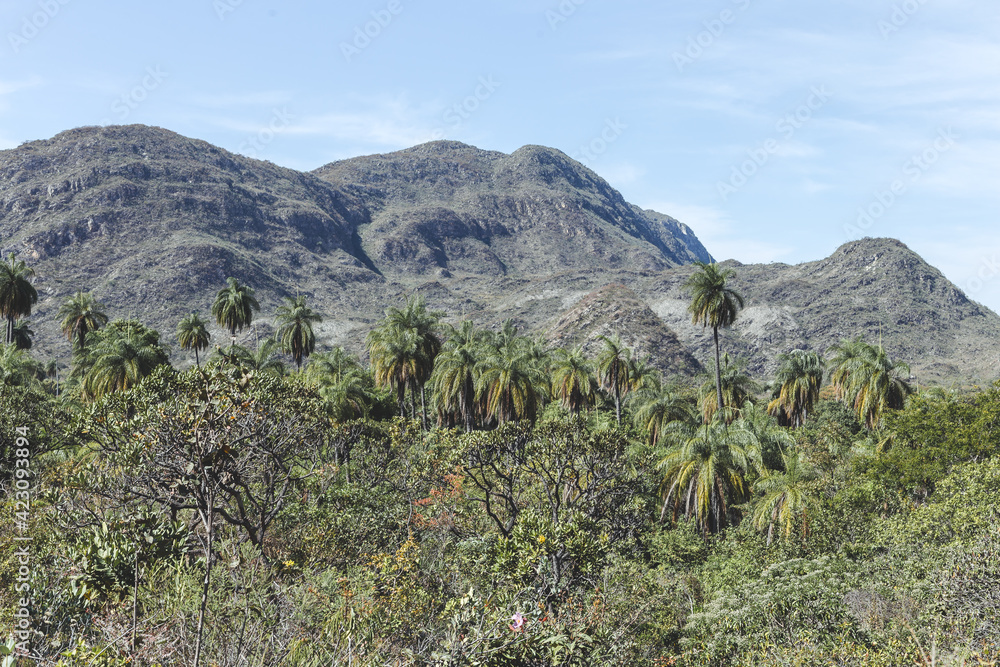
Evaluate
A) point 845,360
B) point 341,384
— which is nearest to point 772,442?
point 845,360

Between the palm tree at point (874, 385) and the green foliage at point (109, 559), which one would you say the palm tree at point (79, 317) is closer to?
the green foliage at point (109, 559)

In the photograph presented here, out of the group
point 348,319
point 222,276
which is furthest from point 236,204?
point 348,319

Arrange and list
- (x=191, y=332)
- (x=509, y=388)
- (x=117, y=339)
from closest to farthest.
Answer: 1. (x=117, y=339)
2. (x=509, y=388)
3. (x=191, y=332)

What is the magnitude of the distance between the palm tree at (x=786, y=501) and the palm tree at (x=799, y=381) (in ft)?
85.5

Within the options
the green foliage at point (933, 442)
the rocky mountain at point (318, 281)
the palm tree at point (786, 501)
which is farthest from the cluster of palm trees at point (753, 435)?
the rocky mountain at point (318, 281)

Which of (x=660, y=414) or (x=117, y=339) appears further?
(x=660, y=414)

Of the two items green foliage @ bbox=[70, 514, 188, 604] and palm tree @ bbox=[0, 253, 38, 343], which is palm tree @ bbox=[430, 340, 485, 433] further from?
palm tree @ bbox=[0, 253, 38, 343]

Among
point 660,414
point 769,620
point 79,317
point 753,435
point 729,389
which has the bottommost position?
point 769,620

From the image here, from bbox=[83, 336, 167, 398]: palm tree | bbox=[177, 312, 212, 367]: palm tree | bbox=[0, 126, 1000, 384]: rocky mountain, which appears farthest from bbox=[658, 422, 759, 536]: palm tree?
bbox=[0, 126, 1000, 384]: rocky mountain

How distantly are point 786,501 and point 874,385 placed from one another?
62.9ft

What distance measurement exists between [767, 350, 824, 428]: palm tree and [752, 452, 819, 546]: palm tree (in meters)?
26.1

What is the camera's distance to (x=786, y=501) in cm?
2609

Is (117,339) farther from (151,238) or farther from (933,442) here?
(151,238)

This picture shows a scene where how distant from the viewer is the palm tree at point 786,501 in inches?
1011
